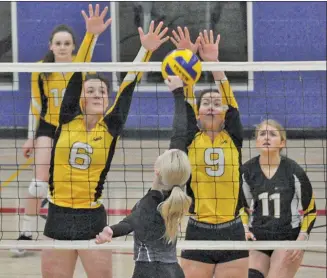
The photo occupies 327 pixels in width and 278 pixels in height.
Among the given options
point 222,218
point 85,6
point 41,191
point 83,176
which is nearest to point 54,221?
point 83,176

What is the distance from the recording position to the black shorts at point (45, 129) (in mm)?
8641

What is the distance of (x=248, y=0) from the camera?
14383 millimetres

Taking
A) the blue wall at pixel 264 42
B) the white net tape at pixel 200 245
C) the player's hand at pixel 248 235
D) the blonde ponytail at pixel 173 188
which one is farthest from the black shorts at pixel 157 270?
the blue wall at pixel 264 42

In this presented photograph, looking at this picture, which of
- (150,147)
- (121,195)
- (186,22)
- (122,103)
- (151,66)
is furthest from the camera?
(186,22)

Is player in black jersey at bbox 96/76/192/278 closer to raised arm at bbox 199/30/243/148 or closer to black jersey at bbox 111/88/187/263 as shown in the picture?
black jersey at bbox 111/88/187/263

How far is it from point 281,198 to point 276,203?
50mm

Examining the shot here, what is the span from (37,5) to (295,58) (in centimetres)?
372

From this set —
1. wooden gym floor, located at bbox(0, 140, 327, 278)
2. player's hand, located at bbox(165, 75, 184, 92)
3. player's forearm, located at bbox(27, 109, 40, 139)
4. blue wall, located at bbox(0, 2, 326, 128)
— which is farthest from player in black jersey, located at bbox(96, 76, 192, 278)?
blue wall, located at bbox(0, 2, 326, 128)

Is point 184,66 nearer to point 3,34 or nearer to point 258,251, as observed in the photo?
point 258,251

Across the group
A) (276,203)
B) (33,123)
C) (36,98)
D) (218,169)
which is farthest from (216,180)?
(33,123)

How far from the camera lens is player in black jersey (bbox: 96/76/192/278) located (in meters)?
5.59

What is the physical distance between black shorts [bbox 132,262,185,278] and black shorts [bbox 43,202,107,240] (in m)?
0.92

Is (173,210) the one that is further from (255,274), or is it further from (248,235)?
(255,274)

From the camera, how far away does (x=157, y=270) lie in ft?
18.4
